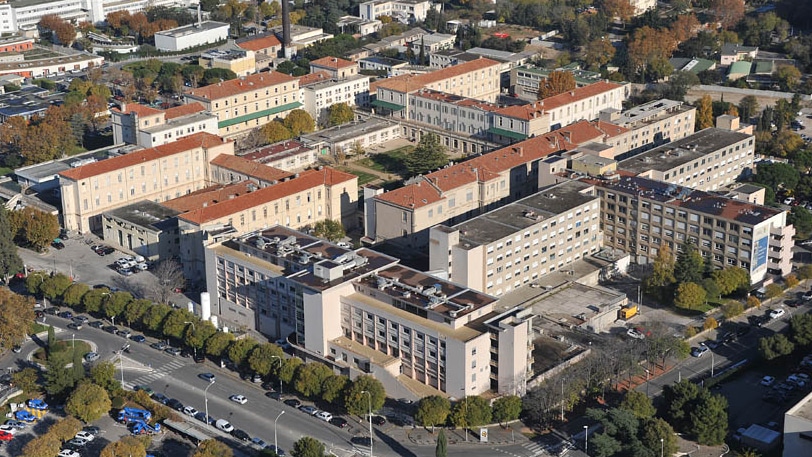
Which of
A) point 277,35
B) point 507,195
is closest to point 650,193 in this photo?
point 507,195

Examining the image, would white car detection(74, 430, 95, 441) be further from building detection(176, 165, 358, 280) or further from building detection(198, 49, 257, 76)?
building detection(198, 49, 257, 76)

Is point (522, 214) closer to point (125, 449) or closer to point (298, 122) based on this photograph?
point (125, 449)

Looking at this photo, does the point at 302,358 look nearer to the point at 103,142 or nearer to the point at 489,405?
the point at 489,405

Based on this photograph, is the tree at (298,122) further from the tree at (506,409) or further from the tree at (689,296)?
the tree at (506,409)

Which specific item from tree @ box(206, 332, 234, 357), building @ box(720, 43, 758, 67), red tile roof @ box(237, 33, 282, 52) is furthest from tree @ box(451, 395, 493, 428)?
red tile roof @ box(237, 33, 282, 52)

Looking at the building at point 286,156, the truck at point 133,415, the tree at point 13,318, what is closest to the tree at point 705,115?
the building at point 286,156

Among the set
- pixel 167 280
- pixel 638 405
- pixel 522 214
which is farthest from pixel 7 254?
pixel 638 405
